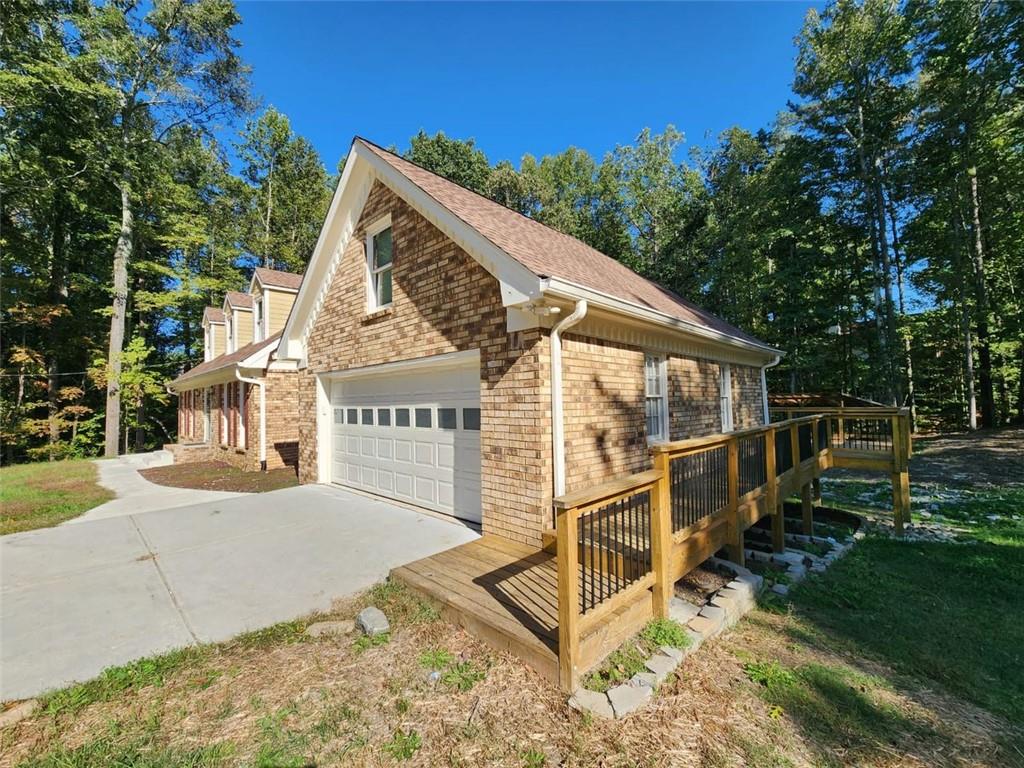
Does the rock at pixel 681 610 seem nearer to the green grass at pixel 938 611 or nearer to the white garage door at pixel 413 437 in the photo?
the green grass at pixel 938 611

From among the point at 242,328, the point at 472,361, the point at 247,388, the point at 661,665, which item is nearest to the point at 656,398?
the point at 472,361

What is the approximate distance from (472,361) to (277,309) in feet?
36.5

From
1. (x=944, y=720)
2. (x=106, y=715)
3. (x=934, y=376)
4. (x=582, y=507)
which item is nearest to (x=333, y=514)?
(x=106, y=715)

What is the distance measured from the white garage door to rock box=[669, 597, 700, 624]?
2.88 metres

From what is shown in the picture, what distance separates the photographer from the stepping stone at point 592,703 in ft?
8.70

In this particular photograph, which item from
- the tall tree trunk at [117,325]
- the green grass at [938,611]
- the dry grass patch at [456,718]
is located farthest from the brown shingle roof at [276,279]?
the green grass at [938,611]

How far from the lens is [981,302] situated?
15664 mm

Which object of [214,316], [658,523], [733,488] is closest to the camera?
[658,523]

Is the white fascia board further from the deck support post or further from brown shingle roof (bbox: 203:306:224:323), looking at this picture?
brown shingle roof (bbox: 203:306:224:323)

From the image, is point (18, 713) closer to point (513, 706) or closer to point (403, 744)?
point (403, 744)

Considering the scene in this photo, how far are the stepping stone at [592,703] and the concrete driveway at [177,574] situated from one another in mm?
2465

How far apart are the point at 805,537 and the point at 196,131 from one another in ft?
82.9

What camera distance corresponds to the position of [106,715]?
267cm

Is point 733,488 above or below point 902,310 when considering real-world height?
below
